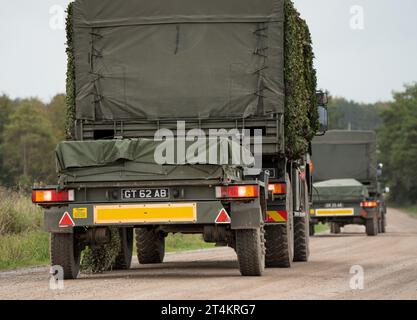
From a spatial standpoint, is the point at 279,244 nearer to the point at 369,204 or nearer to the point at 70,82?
the point at 70,82

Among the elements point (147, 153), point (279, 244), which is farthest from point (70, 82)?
point (279, 244)

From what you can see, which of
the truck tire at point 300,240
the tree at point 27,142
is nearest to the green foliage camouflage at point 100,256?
the truck tire at point 300,240

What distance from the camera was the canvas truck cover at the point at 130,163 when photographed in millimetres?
14922

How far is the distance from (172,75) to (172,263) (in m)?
4.36

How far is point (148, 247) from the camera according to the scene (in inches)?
810

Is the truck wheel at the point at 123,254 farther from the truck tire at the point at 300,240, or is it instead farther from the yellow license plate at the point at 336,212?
the yellow license plate at the point at 336,212

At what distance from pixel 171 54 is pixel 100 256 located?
3275 mm

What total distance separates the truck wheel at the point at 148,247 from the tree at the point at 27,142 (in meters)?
82.0

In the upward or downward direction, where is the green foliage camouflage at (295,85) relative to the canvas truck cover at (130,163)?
upward

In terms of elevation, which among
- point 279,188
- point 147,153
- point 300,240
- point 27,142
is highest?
point 147,153

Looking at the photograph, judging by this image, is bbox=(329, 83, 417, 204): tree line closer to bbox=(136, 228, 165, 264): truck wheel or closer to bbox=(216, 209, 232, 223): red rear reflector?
bbox=(136, 228, 165, 264): truck wheel

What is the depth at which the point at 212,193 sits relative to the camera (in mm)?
15023
